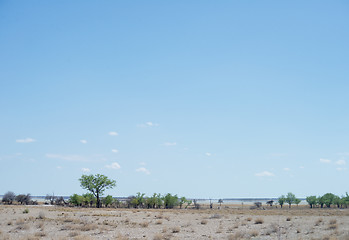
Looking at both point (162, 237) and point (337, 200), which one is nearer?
point (162, 237)

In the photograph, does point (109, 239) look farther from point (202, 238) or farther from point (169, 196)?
point (169, 196)

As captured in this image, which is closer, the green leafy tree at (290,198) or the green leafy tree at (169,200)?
the green leafy tree at (169,200)

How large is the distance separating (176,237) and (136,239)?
2.89m

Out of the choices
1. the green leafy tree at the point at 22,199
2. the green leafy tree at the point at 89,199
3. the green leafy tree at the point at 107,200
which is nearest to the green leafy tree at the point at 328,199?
the green leafy tree at the point at 107,200

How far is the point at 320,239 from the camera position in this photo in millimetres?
18344

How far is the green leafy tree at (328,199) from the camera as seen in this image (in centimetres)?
9944

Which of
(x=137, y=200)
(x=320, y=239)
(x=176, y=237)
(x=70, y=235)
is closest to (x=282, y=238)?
(x=320, y=239)

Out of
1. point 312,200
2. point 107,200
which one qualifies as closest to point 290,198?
point 312,200

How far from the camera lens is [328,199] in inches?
3949

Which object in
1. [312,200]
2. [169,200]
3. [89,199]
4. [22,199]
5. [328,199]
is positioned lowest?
[22,199]

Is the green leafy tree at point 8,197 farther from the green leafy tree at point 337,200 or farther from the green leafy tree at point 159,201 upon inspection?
the green leafy tree at point 337,200

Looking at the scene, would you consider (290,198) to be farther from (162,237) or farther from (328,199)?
(162,237)

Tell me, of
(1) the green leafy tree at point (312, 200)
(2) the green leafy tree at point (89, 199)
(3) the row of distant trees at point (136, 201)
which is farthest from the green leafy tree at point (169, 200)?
(1) the green leafy tree at point (312, 200)

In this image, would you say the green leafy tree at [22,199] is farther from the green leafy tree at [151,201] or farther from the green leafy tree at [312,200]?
the green leafy tree at [312,200]
